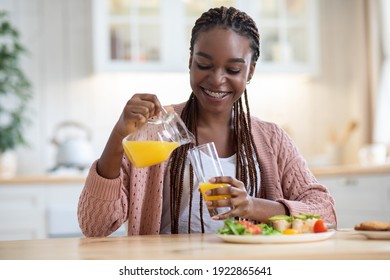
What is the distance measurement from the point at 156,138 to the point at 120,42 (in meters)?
2.50

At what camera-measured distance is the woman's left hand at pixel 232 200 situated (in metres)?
1.14

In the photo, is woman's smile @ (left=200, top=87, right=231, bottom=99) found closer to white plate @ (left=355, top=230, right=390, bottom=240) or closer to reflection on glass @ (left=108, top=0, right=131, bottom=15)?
white plate @ (left=355, top=230, right=390, bottom=240)

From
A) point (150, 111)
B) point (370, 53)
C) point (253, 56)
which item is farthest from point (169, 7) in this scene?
point (150, 111)

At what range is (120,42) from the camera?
3.70 m

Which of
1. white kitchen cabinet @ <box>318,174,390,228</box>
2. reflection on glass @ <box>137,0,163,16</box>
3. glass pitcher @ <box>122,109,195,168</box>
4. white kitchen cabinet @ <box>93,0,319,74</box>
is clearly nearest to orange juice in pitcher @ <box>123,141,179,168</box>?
glass pitcher @ <box>122,109,195,168</box>

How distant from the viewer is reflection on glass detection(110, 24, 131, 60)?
12.1 ft

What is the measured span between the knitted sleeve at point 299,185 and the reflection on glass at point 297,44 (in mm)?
2282

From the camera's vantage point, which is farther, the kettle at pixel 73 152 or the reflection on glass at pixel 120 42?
the reflection on glass at pixel 120 42

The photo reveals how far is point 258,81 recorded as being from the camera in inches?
156

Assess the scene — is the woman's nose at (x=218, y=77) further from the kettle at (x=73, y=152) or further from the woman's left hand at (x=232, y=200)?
the kettle at (x=73, y=152)

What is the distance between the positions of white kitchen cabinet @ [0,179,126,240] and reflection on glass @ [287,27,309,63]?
1512 millimetres

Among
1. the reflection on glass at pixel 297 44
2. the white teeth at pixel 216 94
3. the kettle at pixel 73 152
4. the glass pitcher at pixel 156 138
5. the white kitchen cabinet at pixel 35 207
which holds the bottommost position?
the white kitchen cabinet at pixel 35 207

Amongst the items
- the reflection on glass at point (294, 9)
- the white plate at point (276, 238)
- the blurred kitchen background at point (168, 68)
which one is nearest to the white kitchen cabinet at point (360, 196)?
the blurred kitchen background at point (168, 68)

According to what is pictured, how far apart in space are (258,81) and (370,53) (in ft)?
2.22
